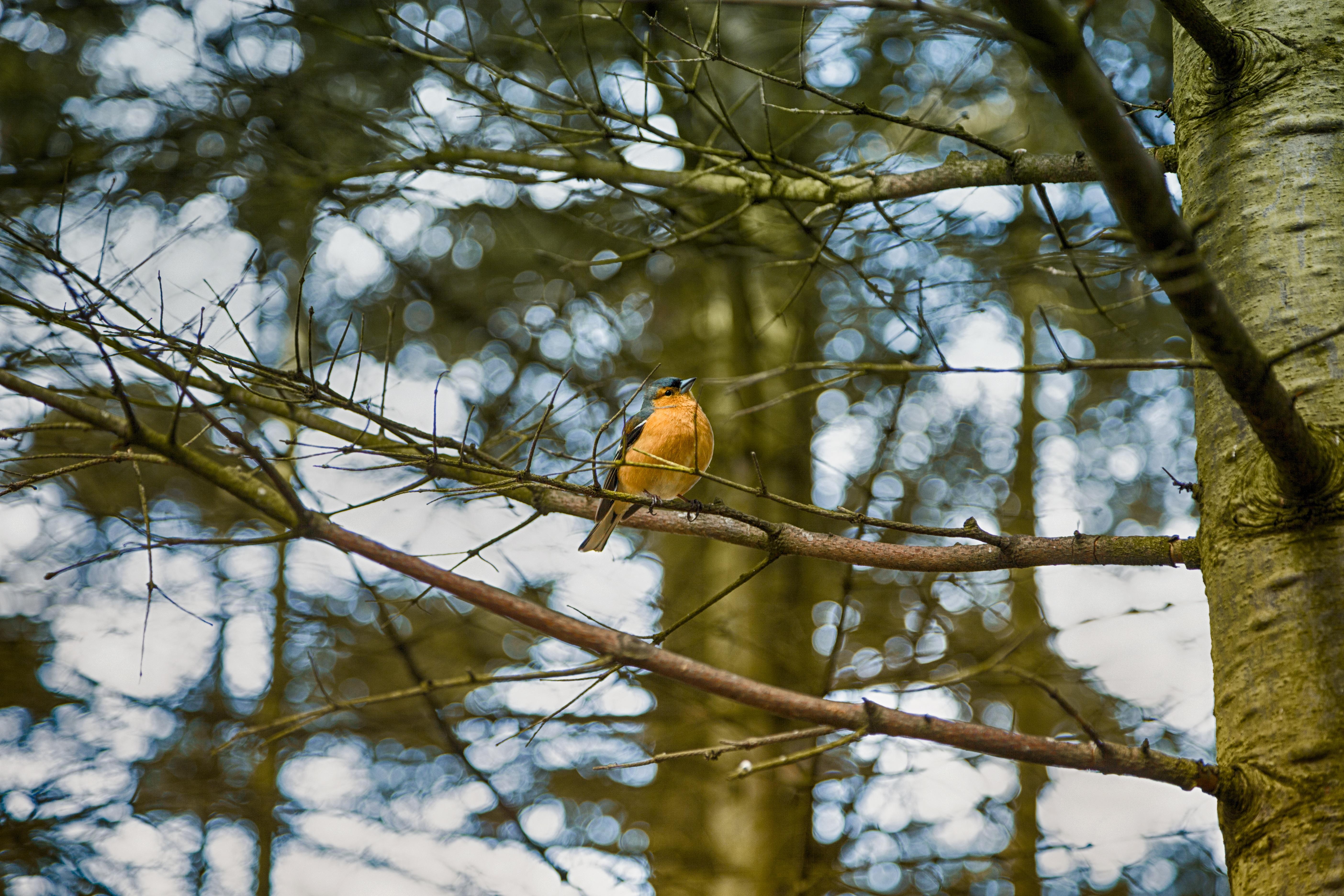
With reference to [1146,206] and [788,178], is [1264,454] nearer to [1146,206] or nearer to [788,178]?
[1146,206]

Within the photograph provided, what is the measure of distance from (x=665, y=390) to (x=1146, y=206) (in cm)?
397

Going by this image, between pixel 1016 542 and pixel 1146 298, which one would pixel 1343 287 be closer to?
pixel 1016 542

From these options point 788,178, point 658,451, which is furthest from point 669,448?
point 788,178

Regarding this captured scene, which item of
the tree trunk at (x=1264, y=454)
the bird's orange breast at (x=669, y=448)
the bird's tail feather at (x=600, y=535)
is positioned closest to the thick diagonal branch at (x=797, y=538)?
the tree trunk at (x=1264, y=454)

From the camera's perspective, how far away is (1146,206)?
1.50 meters

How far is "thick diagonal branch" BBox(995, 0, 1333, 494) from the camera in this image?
1.38 metres

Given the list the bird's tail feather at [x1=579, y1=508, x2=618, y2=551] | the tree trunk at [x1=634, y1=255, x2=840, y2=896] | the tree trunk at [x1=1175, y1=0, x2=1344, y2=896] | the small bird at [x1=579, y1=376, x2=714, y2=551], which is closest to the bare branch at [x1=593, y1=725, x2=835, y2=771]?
the tree trunk at [x1=1175, y1=0, x2=1344, y2=896]

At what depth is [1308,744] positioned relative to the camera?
1940 millimetres

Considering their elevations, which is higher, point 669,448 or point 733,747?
point 669,448

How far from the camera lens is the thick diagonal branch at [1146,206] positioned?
138 cm

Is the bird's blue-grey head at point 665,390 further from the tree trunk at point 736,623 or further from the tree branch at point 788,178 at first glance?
the tree branch at point 788,178

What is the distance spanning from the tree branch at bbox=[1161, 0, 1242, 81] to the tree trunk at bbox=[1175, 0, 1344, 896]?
35 mm

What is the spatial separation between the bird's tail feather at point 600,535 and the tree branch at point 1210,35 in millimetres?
2957

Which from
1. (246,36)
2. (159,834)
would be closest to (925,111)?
(246,36)
